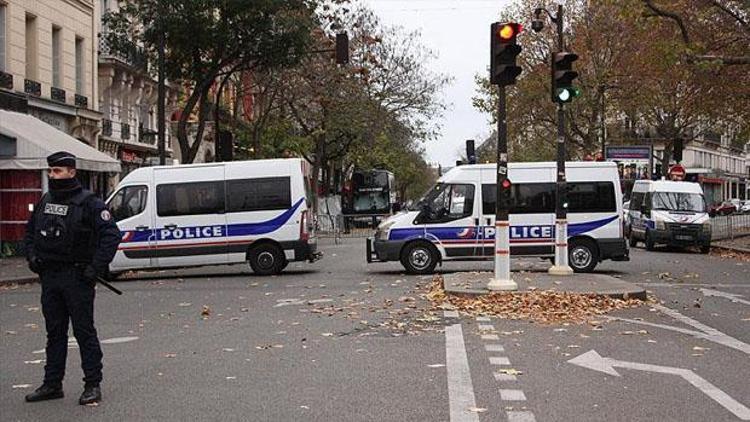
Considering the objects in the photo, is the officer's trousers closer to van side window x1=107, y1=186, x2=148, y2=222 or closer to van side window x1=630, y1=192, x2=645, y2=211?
van side window x1=107, y1=186, x2=148, y2=222

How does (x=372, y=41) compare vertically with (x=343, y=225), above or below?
above

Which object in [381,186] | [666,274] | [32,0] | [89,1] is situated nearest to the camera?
[666,274]

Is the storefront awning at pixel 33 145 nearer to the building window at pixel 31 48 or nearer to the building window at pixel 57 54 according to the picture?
the building window at pixel 31 48

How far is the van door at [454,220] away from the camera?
62.3ft

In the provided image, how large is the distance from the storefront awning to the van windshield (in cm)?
1737

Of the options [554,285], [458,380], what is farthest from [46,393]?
[554,285]

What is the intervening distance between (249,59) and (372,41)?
17069 millimetres

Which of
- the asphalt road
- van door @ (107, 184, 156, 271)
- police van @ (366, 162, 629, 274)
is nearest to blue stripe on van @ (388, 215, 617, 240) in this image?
police van @ (366, 162, 629, 274)

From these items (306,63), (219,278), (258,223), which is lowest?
(219,278)

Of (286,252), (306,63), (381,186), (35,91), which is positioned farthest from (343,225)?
(286,252)

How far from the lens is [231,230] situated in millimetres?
19672

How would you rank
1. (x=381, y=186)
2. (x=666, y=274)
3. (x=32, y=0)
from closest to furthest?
(x=666, y=274) < (x=32, y=0) < (x=381, y=186)

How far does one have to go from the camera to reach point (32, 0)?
26766mm

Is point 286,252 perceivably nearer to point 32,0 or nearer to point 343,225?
point 32,0
